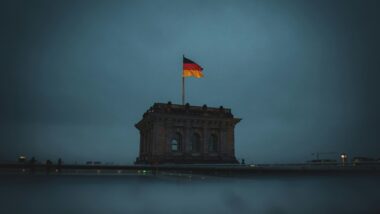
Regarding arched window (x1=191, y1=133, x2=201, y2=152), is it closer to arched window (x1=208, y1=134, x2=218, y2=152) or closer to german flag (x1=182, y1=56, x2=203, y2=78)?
arched window (x1=208, y1=134, x2=218, y2=152)

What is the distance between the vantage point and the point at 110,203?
10703mm

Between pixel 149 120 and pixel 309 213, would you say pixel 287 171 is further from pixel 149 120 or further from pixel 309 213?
pixel 149 120

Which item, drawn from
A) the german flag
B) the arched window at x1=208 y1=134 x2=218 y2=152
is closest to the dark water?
the german flag

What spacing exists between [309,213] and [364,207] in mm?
2387

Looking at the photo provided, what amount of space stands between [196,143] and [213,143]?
10.1ft

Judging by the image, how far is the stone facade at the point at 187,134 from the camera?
44844mm

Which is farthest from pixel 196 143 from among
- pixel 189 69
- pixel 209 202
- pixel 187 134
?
pixel 209 202

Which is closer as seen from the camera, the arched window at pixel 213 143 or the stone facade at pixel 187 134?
the stone facade at pixel 187 134

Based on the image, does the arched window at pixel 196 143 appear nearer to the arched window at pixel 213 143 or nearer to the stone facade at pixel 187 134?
the stone facade at pixel 187 134

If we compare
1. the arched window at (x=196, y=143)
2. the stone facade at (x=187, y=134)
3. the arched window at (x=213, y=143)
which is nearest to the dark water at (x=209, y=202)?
the stone facade at (x=187, y=134)

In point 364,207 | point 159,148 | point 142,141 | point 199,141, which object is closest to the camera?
point 364,207

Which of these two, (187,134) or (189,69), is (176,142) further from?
(189,69)

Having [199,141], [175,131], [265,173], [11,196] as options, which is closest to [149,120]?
[175,131]

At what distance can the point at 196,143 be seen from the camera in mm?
49188
